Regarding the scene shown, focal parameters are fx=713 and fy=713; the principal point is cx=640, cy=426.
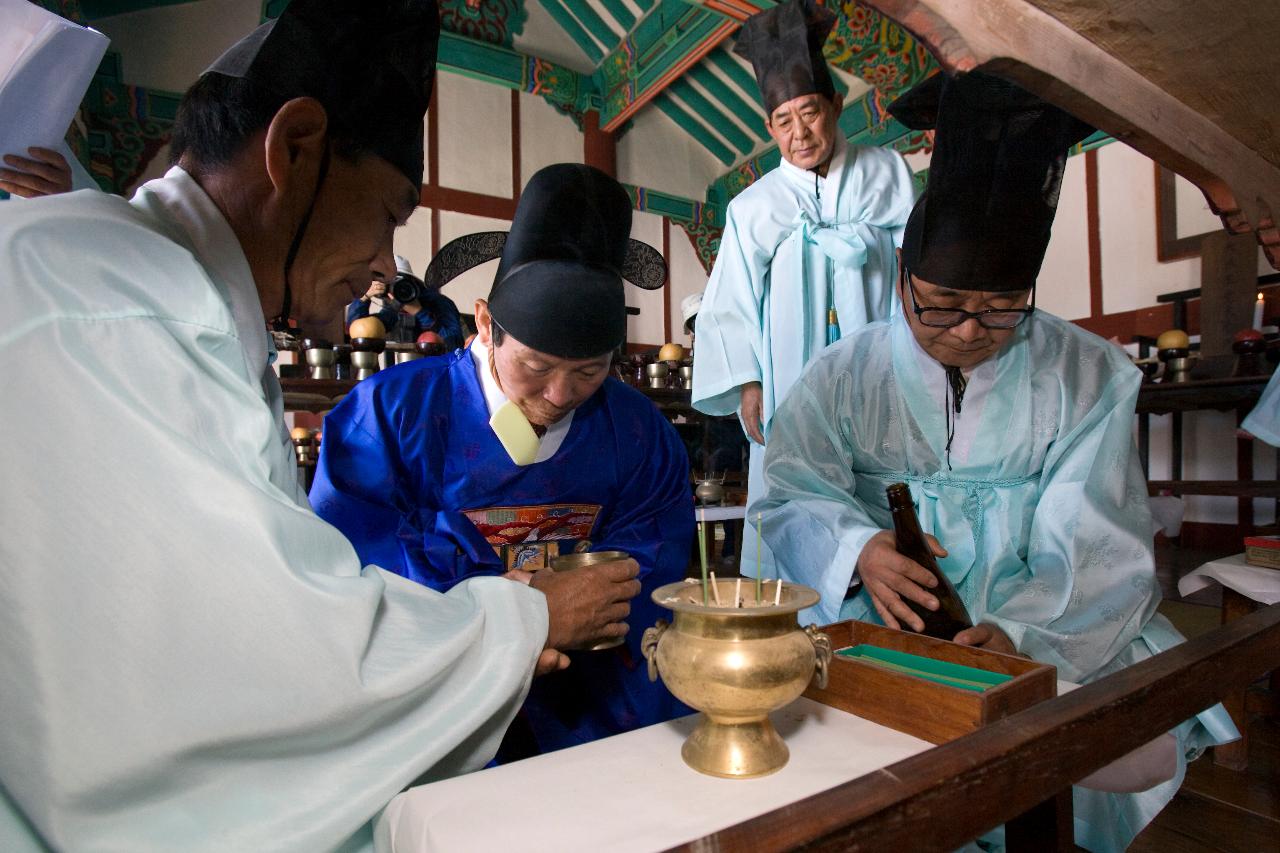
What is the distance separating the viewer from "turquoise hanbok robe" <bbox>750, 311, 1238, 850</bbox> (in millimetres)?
1827

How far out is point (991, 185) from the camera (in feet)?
6.46

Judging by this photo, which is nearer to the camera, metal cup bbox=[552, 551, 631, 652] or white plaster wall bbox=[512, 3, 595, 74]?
metal cup bbox=[552, 551, 631, 652]

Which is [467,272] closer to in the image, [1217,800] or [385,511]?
[385,511]

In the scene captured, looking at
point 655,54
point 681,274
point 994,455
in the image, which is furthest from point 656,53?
point 994,455

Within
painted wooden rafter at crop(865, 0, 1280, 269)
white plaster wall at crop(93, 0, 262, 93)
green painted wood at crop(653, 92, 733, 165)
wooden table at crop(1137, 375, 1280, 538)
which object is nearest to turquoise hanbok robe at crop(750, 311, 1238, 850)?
painted wooden rafter at crop(865, 0, 1280, 269)

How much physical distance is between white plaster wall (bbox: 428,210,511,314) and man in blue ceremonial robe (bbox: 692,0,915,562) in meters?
7.39

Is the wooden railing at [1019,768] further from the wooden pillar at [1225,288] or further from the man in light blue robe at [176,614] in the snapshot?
the wooden pillar at [1225,288]

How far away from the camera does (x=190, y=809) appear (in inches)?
35.0

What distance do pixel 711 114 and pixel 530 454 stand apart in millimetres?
11938

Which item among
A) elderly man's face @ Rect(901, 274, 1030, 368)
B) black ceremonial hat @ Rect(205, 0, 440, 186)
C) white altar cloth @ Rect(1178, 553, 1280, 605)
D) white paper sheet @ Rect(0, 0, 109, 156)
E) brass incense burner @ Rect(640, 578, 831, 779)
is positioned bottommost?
white altar cloth @ Rect(1178, 553, 1280, 605)

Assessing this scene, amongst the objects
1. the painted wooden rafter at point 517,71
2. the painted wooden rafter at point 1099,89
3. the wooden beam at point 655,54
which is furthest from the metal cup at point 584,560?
the painted wooden rafter at point 517,71

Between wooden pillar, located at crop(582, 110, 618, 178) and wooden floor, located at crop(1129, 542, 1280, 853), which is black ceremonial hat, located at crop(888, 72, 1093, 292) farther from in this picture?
wooden pillar, located at crop(582, 110, 618, 178)

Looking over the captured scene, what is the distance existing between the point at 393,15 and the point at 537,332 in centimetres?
82

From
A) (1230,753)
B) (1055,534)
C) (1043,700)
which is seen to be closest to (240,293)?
(1043,700)
